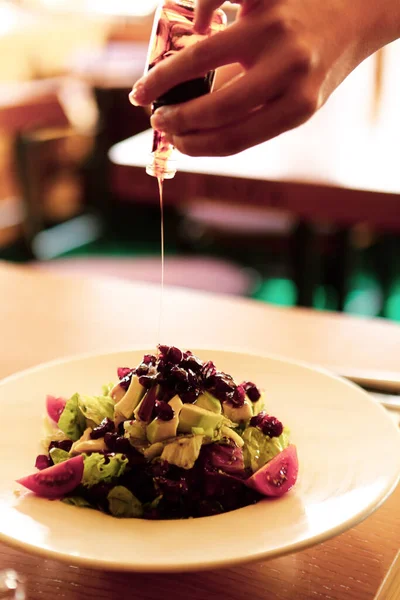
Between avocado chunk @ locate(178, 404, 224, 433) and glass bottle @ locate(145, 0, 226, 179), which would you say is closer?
glass bottle @ locate(145, 0, 226, 179)

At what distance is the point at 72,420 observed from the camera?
1.08 metres

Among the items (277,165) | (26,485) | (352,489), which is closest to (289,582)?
(352,489)

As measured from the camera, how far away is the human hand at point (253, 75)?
74cm

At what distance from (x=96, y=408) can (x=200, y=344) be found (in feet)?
1.65

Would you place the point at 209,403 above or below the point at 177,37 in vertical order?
below

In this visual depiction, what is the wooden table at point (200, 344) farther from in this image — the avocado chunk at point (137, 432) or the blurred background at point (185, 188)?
the blurred background at point (185, 188)

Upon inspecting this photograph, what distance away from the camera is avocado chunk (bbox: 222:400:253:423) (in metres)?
1.06

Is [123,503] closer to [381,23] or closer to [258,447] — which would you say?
[258,447]

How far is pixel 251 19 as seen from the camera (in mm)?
745

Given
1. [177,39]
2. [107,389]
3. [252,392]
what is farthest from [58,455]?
[177,39]

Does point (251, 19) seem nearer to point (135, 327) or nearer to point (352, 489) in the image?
point (352, 489)

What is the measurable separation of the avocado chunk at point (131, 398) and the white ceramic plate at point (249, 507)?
5.5 inches

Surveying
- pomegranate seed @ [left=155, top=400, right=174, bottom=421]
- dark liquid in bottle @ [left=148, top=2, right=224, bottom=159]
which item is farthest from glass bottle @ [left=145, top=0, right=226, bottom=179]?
pomegranate seed @ [left=155, top=400, right=174, bottom=421]

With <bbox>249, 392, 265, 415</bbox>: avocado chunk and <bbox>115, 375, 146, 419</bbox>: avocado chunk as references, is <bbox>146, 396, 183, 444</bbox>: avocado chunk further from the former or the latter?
<bbox>249, 392, 265, 415</bbox>: avocado chunk
